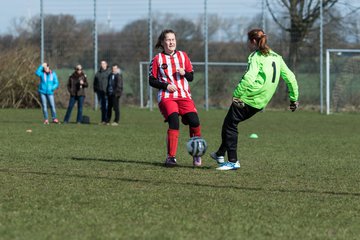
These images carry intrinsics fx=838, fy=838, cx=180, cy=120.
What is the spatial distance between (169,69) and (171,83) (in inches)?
7.1

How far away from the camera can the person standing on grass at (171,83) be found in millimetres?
10602

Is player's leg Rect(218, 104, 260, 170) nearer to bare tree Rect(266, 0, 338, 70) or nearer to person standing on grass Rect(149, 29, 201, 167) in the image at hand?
person standing on grass Rect(149, 29, 201, 167)

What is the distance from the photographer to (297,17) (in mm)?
32094

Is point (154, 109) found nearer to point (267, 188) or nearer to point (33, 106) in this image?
point (33, 106)

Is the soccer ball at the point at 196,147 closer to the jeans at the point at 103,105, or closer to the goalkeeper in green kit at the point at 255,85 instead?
the goalkeeper in green kit at the point at 255,85

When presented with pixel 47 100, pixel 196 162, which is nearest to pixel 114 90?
pixel 47 100

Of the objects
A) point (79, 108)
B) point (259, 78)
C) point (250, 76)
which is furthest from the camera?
point (79, 108)

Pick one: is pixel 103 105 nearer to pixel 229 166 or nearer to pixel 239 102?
pixel 229 166

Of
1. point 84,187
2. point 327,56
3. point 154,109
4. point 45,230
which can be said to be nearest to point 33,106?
point 154,109

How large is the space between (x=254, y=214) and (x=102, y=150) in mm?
6615

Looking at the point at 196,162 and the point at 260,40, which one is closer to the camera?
the point at 260,40

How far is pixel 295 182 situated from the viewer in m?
9.09

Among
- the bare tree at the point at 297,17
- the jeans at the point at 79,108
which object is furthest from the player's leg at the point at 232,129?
the bare tree at the point at 297,17

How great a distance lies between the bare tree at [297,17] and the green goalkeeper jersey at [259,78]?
21489 mm
